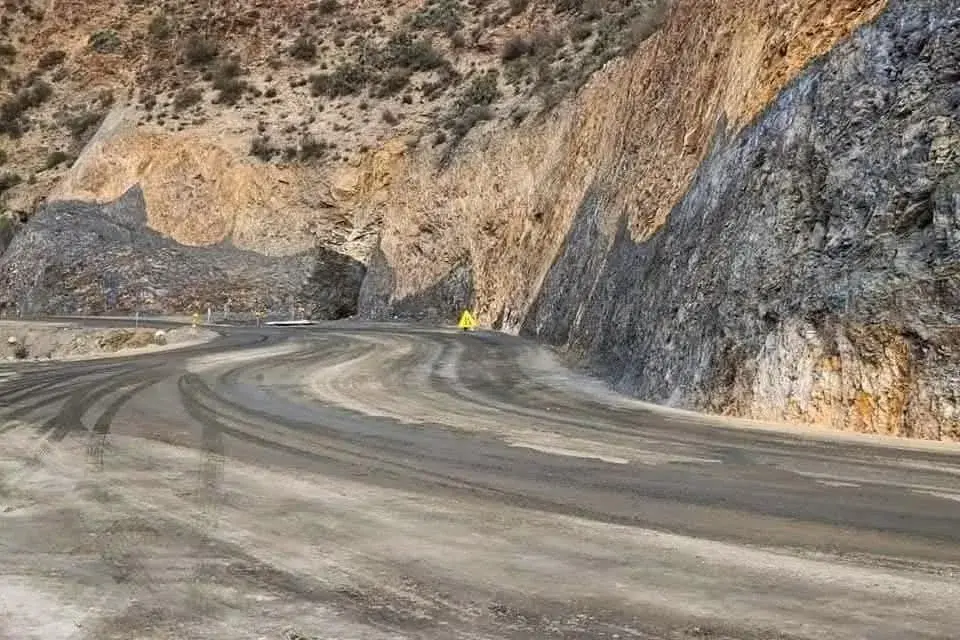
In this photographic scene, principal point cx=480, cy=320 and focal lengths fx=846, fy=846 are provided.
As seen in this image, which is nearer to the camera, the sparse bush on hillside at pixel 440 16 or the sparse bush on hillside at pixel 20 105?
the sparse bush on hillside at pixel 440 16

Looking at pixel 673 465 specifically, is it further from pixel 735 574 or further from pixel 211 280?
pixel 211 280

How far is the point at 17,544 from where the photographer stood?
5098mm

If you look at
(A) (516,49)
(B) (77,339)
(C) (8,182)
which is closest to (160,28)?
(C) (8,182)

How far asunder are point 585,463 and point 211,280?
36.8 m

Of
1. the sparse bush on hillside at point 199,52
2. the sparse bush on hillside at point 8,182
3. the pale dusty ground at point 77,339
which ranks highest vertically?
the sparse bush on hillside at point 199,52

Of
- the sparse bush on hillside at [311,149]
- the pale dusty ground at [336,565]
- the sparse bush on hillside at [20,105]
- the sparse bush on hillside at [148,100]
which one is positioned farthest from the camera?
the sparse bush on hillside at [20,105]

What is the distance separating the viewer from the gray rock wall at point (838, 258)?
885 centimetres

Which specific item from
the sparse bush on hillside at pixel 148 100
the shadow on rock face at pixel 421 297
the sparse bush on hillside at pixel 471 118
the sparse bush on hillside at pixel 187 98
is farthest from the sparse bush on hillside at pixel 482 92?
the sparse bush on hillside at pixel 148 100

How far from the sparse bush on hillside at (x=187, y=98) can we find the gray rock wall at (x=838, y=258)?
42139mm

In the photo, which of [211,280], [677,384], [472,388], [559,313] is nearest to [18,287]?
[211,280]

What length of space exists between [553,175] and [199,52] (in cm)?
3362

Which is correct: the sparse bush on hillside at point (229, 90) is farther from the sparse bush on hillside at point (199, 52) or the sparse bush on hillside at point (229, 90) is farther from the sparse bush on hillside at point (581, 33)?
the sparse bush on hillside at point (581, 33)

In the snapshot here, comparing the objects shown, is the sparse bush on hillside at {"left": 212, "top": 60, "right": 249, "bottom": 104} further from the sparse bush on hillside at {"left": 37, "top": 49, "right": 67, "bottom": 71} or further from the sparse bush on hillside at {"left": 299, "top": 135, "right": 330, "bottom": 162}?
the sparse bush on hillside at {"left": 37, "top": 49, "right": 67, "bottom": 71}

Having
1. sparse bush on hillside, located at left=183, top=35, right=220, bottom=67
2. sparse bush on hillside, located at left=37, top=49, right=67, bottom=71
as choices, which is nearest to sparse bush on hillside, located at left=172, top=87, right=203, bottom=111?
sparse bush on hillside, located at left=183, top=35, right=220, bottom=67
